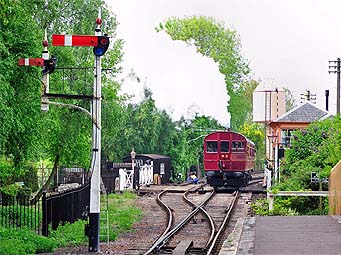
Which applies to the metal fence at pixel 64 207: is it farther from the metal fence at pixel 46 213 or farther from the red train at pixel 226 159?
the red train at pixel 226 159

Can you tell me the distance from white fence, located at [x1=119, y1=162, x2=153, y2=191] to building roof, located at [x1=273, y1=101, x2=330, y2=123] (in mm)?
8873

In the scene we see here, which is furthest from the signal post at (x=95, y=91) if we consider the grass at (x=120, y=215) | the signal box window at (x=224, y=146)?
the signal box window at (x=224, y=146)

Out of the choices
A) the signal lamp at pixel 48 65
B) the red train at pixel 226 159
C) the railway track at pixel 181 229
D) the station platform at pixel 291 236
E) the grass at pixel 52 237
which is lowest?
the railway track at pixel 181 229

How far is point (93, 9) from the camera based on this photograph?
86.7ft

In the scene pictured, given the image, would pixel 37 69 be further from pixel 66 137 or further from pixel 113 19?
pixel 113 19

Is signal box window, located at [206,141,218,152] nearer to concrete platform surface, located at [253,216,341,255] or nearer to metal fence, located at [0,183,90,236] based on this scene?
metal fence, located at [0,183,90,236]

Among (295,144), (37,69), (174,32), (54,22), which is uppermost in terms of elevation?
(174,32)

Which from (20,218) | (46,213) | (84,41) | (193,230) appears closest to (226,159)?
(193,230)

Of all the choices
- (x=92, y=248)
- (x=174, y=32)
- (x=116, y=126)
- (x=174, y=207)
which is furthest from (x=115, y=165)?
(x=174, y=32)

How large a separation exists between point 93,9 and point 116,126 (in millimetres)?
5582

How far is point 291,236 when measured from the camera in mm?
11477

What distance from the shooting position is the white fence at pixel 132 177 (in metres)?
34.3

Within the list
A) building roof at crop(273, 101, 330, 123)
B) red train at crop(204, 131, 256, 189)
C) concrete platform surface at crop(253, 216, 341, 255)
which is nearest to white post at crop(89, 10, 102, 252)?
concrete platform surface at crop(253, 216, 341, 255)

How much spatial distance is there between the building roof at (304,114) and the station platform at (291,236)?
30337 millimetres
